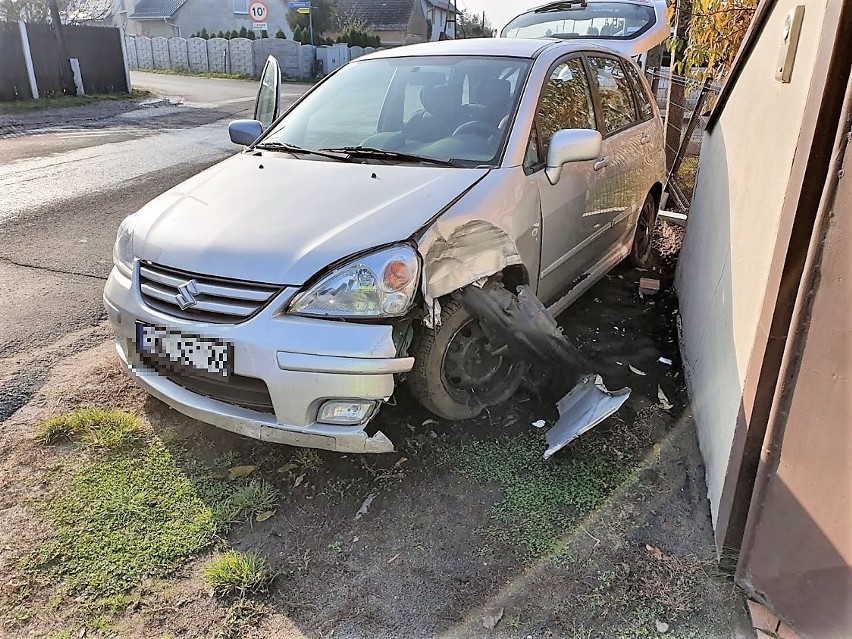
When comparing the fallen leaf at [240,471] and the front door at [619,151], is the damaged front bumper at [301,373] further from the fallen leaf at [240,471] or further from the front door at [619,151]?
the front door at [619,151]

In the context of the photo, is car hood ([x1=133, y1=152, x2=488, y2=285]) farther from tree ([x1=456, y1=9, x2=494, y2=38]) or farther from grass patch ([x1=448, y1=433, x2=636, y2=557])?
tree ([x1=456, y1=9, x2=494, y2=38])

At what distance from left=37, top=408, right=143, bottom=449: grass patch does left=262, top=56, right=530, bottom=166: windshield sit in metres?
1.71

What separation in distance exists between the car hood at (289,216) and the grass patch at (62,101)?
1566cm

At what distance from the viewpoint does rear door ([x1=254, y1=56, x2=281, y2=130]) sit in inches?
187

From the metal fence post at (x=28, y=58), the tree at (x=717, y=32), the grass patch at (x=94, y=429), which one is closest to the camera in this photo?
the grass patch at (x=94, y=429)

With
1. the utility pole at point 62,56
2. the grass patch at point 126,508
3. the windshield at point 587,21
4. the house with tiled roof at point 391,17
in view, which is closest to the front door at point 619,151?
the windshield at point 587,21

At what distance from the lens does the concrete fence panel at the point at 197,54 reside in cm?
3309

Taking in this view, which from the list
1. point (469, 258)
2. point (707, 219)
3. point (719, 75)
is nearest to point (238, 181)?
point (469, 258)

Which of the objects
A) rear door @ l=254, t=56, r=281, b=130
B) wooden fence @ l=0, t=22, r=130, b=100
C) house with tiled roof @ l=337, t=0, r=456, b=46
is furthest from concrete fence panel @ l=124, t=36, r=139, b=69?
rear door @ l=254, t=56, r=281, b=130

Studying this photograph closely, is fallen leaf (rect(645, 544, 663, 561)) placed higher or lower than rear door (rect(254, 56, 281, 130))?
lower

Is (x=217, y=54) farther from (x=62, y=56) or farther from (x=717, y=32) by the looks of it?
(x=717, y=32)

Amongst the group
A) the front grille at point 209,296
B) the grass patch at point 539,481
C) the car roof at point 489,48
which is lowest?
the grass patch at point 539,481

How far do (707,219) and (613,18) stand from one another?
4592 millimetres

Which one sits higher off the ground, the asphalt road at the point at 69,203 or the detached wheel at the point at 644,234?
the detached wheel at the point at 644,234
